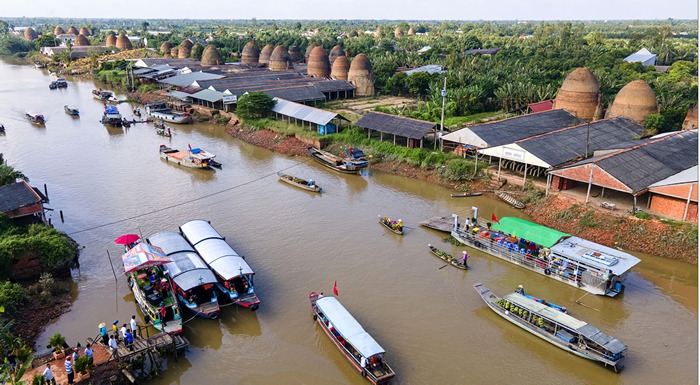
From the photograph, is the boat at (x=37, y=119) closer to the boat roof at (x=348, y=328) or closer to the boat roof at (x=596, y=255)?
the boat roof at (x=348, y=328)

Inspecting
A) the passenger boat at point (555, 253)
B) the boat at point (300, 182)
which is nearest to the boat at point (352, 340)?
the passenger boat at point (555, 253)

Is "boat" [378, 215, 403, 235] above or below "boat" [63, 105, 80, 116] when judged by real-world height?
below

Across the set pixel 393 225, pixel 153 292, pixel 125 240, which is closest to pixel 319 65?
pixel 393 225

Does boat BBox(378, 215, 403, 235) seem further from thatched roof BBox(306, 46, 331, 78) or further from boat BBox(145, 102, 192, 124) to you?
thatched roof BBox(306, 46, 331, 78)

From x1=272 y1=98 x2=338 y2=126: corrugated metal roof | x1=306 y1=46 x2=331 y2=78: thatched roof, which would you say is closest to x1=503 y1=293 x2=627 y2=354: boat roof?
x1=272 y1=98 x2=338 y2=126: corrugated metal roof

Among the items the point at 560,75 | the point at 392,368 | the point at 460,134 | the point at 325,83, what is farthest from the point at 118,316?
the point at 560,75
